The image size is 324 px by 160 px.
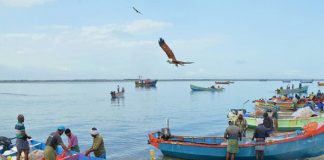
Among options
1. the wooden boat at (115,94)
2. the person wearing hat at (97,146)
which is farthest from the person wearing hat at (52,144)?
the wooden boat at (115,94)

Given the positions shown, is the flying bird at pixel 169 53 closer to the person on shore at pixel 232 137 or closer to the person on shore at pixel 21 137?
the person on shore at pixel 21 137

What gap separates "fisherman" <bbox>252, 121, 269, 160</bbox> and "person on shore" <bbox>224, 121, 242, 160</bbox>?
663mm

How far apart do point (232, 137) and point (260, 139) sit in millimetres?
1428

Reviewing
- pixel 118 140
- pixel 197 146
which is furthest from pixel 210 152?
pixel 118 140

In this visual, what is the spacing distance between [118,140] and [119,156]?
16.1 feet

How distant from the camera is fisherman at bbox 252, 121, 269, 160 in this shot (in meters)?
13.6

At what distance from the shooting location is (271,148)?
14.3 m

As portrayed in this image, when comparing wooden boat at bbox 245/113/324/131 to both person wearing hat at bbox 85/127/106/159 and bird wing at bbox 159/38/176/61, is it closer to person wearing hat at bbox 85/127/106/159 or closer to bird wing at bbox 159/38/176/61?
person wearing hat at bbox 85/127/106/159

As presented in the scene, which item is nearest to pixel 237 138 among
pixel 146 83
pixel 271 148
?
pixel 271 148

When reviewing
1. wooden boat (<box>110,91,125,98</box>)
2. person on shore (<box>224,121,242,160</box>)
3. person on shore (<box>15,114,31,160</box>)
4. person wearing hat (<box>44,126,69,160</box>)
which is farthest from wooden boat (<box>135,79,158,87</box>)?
person wearing hat (<box>44,126,69,160</box>)

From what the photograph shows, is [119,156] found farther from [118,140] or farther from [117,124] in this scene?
[117,124]

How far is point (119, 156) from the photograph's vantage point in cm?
1858

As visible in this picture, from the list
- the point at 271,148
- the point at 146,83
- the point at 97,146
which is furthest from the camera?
the point at 146,83

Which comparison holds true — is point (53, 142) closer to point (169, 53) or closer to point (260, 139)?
point (169, 53)
